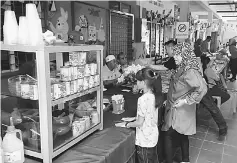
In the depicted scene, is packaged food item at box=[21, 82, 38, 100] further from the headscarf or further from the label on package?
the headscarf

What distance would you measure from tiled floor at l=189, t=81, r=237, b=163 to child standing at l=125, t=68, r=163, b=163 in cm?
142

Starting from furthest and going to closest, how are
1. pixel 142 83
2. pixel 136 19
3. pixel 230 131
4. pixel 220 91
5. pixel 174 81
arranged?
pixel 136 19, pixel 220 91, pixel 230 131, pixel 174 81, pixel 142 83

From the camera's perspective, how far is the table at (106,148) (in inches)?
62.6

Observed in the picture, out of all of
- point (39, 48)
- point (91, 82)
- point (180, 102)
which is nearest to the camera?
point (39, 48)

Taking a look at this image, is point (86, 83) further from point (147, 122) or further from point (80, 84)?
point (147, 122)

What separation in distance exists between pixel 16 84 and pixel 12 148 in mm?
398

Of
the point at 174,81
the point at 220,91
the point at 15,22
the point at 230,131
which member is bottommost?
the point at 230,131

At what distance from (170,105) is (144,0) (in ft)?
11.8

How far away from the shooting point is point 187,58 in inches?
105

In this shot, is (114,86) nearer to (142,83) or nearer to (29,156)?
(142,83)

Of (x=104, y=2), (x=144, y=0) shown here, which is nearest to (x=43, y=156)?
(x=104, y=2)

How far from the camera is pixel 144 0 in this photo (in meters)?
5.68

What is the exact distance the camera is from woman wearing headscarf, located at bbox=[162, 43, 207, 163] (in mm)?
2541

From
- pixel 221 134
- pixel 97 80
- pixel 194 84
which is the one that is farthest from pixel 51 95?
pixel 221 134
